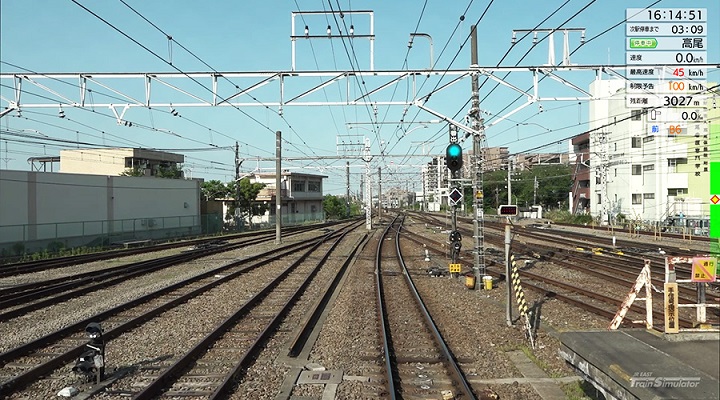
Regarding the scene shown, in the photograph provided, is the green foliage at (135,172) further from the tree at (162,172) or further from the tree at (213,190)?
the tree at (213,190)

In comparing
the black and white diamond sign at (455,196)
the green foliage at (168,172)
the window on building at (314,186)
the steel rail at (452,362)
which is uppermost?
the green foliage at (168,172)

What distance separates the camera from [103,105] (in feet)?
51.6

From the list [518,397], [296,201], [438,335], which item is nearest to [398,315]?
[438,335]

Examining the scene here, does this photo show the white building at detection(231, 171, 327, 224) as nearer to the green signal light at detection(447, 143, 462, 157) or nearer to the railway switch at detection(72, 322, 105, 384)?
the green signal light at detection(447, 143, 462, 157)

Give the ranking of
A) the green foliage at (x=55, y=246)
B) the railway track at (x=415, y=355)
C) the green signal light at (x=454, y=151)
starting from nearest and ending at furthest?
the railway track at (x=415, y=355)
the green signal light at (x=454, y=151)
the green foliage at (x=55, y=246)

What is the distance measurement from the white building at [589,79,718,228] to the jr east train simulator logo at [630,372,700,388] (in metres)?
32.8

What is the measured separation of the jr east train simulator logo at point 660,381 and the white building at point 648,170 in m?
32.8

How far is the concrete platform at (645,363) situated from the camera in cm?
377

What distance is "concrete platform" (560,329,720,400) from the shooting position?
→ 3.77 m

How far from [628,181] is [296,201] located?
47.0 m

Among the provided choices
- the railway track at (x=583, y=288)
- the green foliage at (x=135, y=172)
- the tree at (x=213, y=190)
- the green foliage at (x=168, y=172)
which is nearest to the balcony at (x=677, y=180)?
the railway track at (x=583, y=288)

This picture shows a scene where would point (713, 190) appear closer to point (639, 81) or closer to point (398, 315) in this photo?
point (398, 315)

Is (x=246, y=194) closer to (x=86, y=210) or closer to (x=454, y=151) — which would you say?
(x=86, y=210)

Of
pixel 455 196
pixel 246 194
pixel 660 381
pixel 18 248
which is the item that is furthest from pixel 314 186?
pixel 660 381
